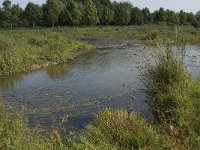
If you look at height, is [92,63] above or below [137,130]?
below

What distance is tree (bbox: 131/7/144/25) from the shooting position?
268ft

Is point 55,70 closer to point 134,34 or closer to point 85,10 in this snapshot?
point 134,34

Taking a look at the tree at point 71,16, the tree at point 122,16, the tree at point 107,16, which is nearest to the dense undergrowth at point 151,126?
the tree at point 71,16

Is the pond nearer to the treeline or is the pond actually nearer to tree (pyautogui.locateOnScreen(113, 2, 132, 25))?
the treeline

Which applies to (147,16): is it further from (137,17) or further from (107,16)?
(107,16)

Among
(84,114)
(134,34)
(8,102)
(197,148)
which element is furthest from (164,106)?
(134,34)

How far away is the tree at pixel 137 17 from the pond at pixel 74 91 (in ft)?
182

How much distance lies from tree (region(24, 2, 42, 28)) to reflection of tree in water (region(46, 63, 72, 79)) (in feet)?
138

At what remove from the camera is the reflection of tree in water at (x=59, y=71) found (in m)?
22.5

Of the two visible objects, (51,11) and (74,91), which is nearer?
(74,91)

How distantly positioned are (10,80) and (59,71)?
386 cm

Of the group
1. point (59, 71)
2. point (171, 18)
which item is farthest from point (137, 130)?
point (171, 18)

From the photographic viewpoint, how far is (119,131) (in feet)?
27.6

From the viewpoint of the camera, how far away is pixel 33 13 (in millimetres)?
A: 67438
